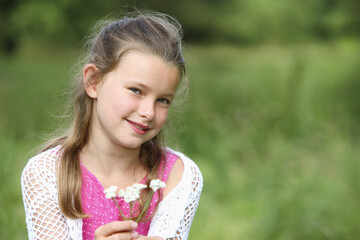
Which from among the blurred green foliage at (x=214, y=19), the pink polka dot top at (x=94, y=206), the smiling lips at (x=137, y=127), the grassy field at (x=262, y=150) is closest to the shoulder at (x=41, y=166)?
the pink polka dot top at (x=94, y=206)

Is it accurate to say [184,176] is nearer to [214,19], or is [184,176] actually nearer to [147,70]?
[147,70]

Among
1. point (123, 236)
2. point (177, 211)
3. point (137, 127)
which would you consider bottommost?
point (177, 211)

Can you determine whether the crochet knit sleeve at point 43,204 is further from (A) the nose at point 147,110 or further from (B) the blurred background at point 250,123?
(A) the nose at point 147,110

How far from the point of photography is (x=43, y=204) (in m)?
1.63

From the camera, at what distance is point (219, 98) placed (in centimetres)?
667

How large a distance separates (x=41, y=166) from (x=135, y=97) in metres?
0.41

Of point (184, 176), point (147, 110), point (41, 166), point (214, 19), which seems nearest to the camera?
point (147, 110)

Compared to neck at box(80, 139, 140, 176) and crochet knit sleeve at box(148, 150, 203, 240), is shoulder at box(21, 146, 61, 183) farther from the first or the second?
crochet knit sleeve at box(148, 150, 203, 240)

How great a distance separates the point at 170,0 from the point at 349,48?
17.0 feet

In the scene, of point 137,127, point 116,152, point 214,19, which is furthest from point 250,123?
point 214,19

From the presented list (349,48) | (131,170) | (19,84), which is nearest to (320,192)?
(131,170)

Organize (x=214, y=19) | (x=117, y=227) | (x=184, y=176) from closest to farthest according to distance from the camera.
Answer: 1. (x=117, y=227)
2. (x=184, y=176)
3. (x=214, y=19)

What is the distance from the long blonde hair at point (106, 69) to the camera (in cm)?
165

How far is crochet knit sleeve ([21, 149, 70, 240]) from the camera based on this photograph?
1634mm
